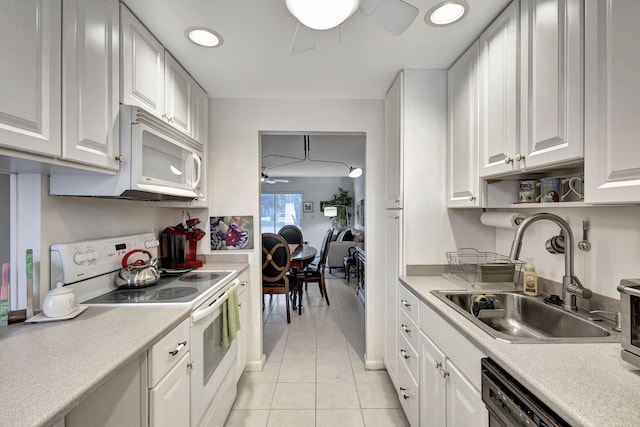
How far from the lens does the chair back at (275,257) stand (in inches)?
133

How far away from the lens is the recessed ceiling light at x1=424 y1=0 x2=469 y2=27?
1.34 m

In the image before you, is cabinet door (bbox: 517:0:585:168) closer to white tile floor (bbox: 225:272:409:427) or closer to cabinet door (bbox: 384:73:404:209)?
cabinet door (bbox: 384:73:404:209)

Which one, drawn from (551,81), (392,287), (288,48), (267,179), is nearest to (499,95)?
(551,81)

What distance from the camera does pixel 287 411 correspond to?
194 cm

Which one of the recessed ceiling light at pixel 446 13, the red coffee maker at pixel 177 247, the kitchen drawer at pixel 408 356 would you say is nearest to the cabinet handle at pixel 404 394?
the kitchen drawer at pixel 408 356

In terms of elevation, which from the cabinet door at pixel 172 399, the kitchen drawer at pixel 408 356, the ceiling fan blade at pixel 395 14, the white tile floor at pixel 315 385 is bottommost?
the white tile floor at pixel 315 385

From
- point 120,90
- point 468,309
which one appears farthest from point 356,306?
point 120,90

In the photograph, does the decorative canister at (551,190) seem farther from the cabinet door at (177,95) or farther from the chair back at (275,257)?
the chair back at (275,257)

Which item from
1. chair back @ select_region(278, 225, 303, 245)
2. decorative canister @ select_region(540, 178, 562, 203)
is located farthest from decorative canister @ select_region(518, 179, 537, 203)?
chair back @ select_region(278, 225, 303, 245)

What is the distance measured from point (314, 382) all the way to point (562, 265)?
73.2 inches

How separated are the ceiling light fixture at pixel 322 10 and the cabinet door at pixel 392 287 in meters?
1.29

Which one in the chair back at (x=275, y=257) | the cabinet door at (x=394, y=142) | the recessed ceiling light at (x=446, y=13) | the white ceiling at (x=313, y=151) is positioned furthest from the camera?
the white ceiling at (x=313, y=151)

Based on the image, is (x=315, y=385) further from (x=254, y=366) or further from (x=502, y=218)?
(x=502, y=218)

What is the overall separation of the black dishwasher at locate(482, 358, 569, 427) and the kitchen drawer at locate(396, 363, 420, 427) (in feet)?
2.44
